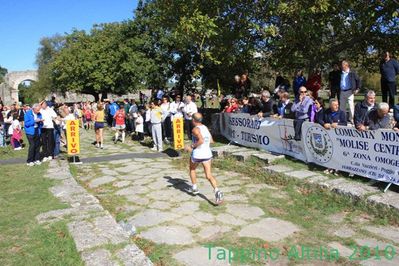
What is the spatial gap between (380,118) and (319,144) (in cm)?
138

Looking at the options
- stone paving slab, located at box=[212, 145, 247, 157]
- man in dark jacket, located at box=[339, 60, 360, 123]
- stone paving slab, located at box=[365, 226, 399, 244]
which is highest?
man in dark jacket, located at box=[339, 60, 360, 123]

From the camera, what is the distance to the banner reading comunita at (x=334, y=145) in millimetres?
6555

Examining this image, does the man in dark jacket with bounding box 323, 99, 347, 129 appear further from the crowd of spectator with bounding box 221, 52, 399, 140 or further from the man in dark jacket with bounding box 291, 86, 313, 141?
the man in dark jacket with bounding box 291, 86, 313, 141

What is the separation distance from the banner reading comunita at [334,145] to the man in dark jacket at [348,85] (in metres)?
2.00

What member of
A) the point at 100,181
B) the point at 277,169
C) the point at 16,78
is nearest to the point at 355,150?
the point at 277,169

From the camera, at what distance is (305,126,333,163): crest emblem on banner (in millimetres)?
7848

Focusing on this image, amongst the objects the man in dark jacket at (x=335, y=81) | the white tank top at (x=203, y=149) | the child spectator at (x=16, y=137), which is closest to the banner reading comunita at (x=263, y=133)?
the man in dark jacket at (x=335, y=81)

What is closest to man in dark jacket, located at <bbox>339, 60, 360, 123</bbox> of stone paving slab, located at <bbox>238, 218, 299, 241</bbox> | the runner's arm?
the runner's arm

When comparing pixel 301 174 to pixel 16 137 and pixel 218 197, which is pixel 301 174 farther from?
pixel 16 137

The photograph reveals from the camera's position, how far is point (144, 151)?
12.5 meters

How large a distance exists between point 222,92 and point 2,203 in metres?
17.1

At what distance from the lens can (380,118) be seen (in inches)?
282

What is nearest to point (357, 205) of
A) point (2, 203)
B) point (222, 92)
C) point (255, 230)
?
point (255, 230)

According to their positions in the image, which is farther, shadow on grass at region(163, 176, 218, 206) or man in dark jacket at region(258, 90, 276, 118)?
man in dark jacket at region(258, 90, 276, 118)
